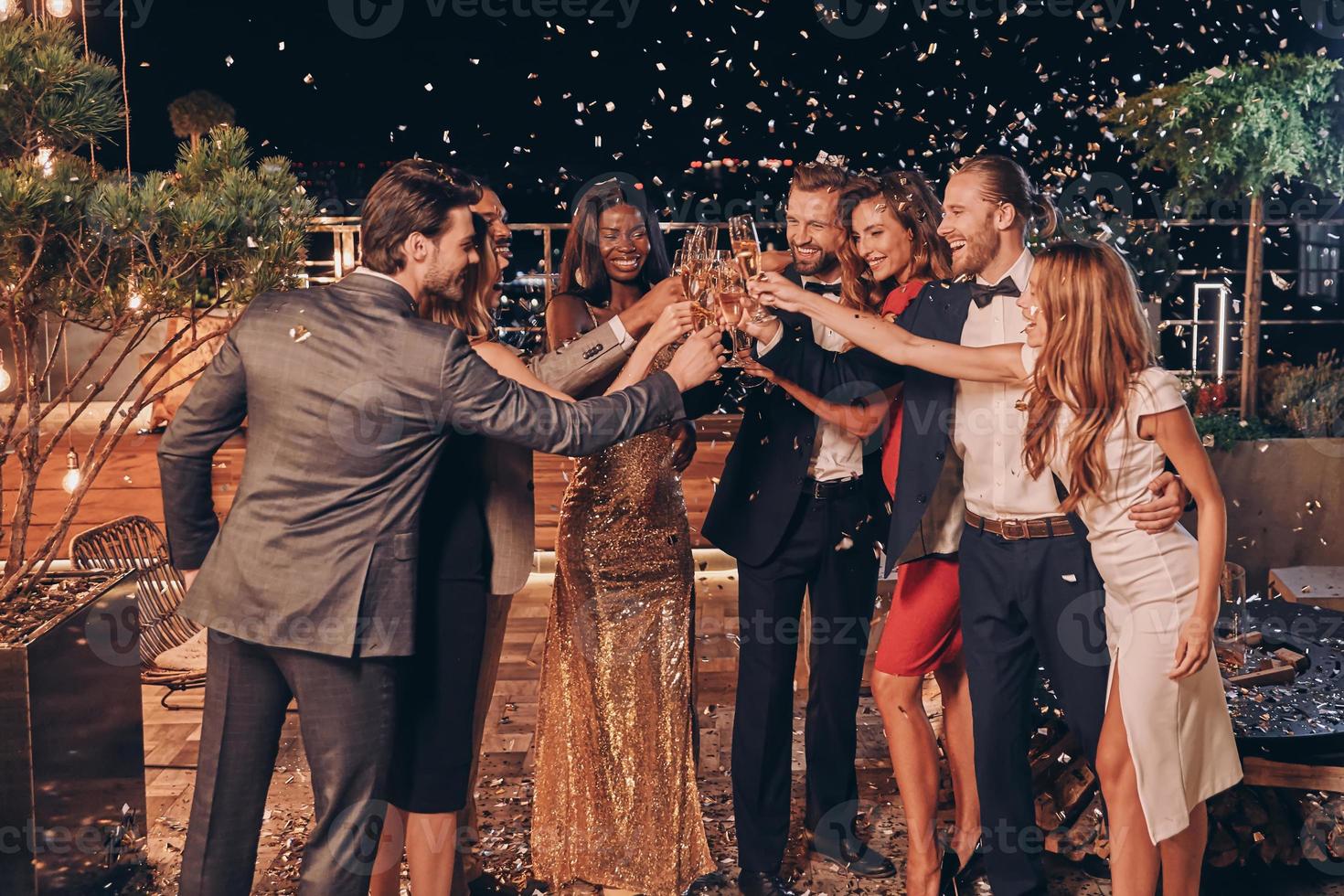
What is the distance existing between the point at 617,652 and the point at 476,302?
0.92 meters

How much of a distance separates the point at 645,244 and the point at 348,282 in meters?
0.92

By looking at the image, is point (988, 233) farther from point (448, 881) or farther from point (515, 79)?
point (515, 79)

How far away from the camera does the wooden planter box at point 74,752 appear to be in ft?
8.59

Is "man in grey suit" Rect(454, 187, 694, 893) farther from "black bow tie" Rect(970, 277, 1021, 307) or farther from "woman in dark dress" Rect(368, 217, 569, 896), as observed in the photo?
"black bow tie" Rect(970, 277, 1021, 307)

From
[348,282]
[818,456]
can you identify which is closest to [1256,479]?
[818,456]

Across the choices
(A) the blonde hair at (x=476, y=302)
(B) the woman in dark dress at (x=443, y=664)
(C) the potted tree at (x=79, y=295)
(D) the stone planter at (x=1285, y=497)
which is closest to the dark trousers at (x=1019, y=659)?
(B) the woman in dark dress at (x=443, y=664)

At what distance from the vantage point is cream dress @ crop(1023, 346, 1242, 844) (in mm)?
2311

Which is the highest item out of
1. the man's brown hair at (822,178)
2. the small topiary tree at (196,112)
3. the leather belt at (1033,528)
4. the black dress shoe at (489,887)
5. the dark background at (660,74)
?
the dark background at (660,74)

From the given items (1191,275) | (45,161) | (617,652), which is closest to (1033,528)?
(617,652)

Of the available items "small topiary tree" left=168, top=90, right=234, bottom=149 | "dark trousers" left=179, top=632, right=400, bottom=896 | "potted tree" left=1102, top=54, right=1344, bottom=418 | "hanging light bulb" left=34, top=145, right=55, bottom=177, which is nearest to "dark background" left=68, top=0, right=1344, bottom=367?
"small topiary tree" left=168, top=90, right=234, bottom=149

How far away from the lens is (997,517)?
101 inches

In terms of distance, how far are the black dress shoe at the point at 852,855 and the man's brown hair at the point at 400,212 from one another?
6.05ft

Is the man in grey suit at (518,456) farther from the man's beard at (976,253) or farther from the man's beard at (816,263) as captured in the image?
the man's beard at (976,253)

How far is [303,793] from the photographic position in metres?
3.52
